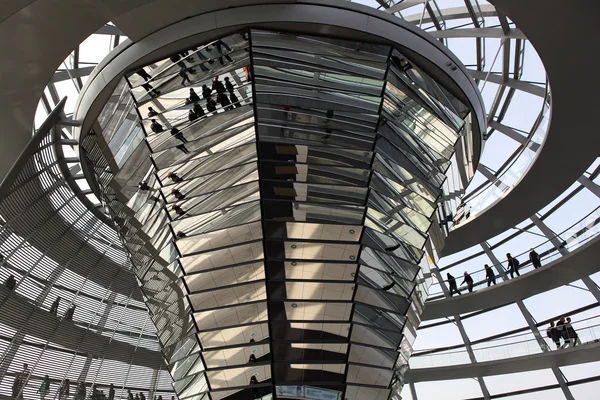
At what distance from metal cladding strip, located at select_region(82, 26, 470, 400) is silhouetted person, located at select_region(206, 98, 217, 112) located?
3 cm

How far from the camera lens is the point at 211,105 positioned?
525 inches

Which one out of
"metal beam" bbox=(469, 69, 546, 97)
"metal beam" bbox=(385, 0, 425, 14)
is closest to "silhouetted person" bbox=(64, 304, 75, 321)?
"metal beam" bbox=(385, 0, 425, 14)

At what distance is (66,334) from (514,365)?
1753 cm

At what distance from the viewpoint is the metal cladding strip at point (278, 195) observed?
12.9 m

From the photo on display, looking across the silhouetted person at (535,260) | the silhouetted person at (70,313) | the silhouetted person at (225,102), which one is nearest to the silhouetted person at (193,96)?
the silhouetted person at (225,102)

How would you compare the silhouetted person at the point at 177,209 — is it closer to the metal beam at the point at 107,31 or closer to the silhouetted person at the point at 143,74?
the silhouetted person at the point at 143,74

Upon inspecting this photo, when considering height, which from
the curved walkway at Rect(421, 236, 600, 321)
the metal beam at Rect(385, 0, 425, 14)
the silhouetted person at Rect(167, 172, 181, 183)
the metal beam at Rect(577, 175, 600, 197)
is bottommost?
the silhouetted person at Rect(167, 172, 181, 183)

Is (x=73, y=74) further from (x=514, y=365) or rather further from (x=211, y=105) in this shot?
(x=514, y=365)

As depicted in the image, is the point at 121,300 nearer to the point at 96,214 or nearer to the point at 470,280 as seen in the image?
the point at 96,214

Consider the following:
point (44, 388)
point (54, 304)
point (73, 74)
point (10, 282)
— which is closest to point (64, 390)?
point (44, 388)

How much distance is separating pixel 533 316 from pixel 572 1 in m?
18.1

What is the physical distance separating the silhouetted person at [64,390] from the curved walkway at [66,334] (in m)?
1.39

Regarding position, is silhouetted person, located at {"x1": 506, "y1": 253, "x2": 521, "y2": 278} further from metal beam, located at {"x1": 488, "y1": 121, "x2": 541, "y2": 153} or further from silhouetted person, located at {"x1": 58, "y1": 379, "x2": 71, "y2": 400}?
silhouetted person, located at {"x1": 58, "y1": 379, "x2": 71, "y2": 400}

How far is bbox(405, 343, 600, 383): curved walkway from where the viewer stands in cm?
2167
